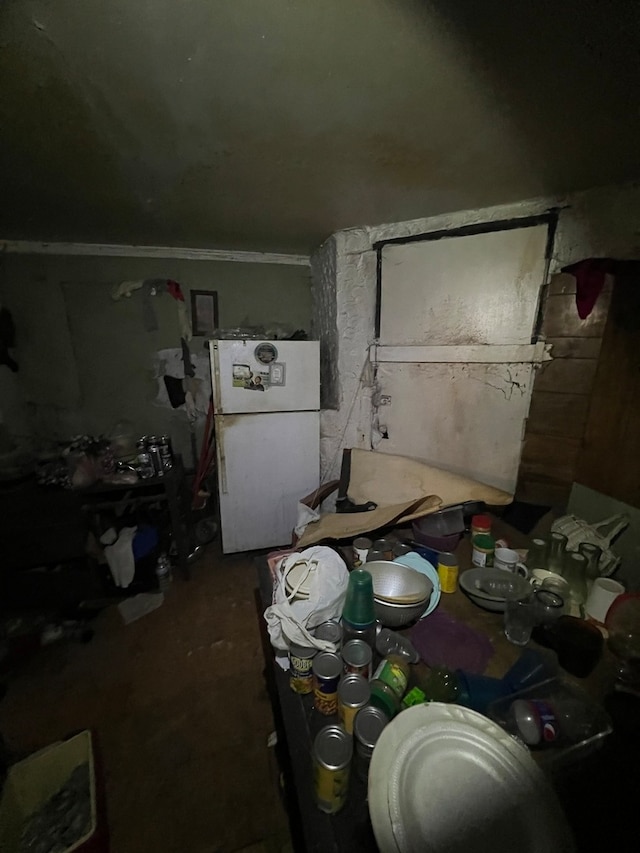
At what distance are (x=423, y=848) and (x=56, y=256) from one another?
3223mm

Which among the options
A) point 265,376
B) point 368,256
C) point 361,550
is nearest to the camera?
point 361,550

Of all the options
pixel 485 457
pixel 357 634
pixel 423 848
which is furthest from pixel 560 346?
pixel 423 848

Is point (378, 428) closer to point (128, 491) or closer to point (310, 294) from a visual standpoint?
point (310, 294)

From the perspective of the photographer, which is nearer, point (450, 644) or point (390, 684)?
point (390, 684)

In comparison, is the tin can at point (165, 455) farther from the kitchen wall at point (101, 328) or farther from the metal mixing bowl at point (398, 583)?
the metal mixing bowl at point (398, 583)

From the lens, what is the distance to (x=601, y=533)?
128cm

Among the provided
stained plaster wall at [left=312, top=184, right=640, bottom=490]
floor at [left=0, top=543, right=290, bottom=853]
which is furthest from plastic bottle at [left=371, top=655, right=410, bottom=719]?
stained plaster wall at [left=312, top=184, right=640, bottom=490]

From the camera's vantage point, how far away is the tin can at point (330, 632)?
778 millimetres

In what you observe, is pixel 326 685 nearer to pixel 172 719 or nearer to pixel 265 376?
pixel 172 719

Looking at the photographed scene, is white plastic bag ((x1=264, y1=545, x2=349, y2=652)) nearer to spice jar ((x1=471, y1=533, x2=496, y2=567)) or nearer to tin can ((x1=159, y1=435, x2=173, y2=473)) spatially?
spice jar ((x1=471, y1=533, x2=496, y2=567))

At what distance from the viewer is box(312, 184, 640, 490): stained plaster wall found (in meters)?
1.35

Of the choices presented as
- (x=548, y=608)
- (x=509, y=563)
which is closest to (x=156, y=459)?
(x=509, y=563)

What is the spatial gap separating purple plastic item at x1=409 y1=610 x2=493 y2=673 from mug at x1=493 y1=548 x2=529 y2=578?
288 millimetres

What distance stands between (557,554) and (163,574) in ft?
7.22
